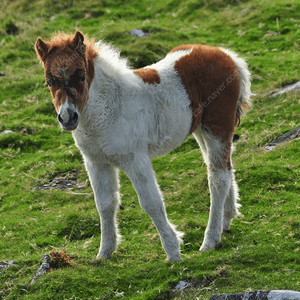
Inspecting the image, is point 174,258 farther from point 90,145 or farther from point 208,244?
point 90,145

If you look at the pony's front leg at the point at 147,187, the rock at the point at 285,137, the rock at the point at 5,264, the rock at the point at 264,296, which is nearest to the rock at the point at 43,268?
the rock at the point at 5,264

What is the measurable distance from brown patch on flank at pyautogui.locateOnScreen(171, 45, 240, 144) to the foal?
1 cm

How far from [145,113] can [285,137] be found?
191 inches

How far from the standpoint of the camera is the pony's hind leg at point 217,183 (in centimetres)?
734

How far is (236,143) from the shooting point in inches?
436

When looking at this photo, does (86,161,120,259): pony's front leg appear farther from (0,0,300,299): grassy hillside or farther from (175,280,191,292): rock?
(175,280,191,292): rock

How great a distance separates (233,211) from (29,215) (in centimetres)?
404

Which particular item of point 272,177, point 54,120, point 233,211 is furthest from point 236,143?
point 54,120

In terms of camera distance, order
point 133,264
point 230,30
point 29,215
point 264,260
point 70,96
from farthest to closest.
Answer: point 230,30
point 29,215
point 133,264
point 264,260
point 70,96

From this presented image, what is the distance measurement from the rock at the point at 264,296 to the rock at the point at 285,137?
216 inches

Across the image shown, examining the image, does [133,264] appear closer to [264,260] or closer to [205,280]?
[205,280]

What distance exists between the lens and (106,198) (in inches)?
277

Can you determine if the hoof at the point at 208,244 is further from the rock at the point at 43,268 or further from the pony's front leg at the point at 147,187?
the rock at the point at 43,268

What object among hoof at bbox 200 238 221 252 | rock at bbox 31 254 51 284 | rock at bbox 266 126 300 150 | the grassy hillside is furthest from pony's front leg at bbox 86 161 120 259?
rock at bbox 266 126 300 150
